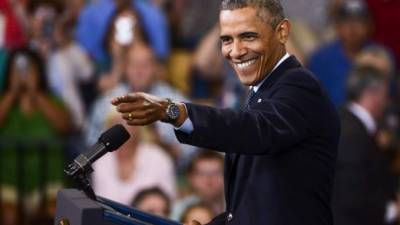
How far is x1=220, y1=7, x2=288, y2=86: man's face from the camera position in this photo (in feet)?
9.54

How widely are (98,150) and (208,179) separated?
3214 mm

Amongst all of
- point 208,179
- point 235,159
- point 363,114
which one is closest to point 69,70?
point 208,179

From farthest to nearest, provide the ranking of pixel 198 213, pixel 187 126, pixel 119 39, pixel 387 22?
1. pixel 387 22
2. pixel 119 39
3. pixel 198 213
4. pixel 187 126

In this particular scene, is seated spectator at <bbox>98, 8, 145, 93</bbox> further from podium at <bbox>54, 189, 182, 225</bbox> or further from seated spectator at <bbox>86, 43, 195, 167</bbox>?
podium at <bbox>54, 189, 182, 225</bbox>

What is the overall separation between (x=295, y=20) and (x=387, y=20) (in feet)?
1.99

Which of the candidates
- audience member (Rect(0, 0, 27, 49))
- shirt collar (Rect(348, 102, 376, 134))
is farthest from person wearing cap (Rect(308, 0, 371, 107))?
audience member (Rect(0, 0, 27, 49))

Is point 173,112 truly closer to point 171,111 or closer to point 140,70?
point 171,111

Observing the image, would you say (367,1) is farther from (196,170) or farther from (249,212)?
(249,212)

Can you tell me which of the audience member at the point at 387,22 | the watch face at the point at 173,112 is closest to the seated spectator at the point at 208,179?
the audience member at the point at 387,22

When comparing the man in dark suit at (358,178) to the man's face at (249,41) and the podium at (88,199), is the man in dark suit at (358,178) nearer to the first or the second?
the man's face at (249,41)

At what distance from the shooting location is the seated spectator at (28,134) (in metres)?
6.02

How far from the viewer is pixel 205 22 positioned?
662 centimetres

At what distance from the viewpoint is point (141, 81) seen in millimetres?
6246

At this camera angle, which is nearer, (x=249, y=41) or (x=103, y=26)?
(x=249, y=41)
